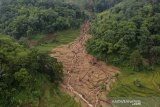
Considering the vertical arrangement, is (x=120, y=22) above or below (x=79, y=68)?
above

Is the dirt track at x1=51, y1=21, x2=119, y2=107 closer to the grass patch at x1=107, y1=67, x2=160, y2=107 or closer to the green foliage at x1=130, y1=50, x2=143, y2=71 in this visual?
the grass patch at x1=107, y1=67, x2=160, y2=107

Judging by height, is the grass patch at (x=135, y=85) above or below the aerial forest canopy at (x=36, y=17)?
below

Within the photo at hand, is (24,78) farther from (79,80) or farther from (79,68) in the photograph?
(79,68)

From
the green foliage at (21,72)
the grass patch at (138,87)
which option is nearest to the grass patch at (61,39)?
the green foliage at (21,72)

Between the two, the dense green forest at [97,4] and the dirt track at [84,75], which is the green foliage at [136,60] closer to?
the dirt track at [84,75]

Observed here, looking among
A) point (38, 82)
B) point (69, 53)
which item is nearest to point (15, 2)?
point (69, 53)

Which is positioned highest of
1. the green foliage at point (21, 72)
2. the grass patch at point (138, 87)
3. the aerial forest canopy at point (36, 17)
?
the aerial forest canopy at point (36, 17)
